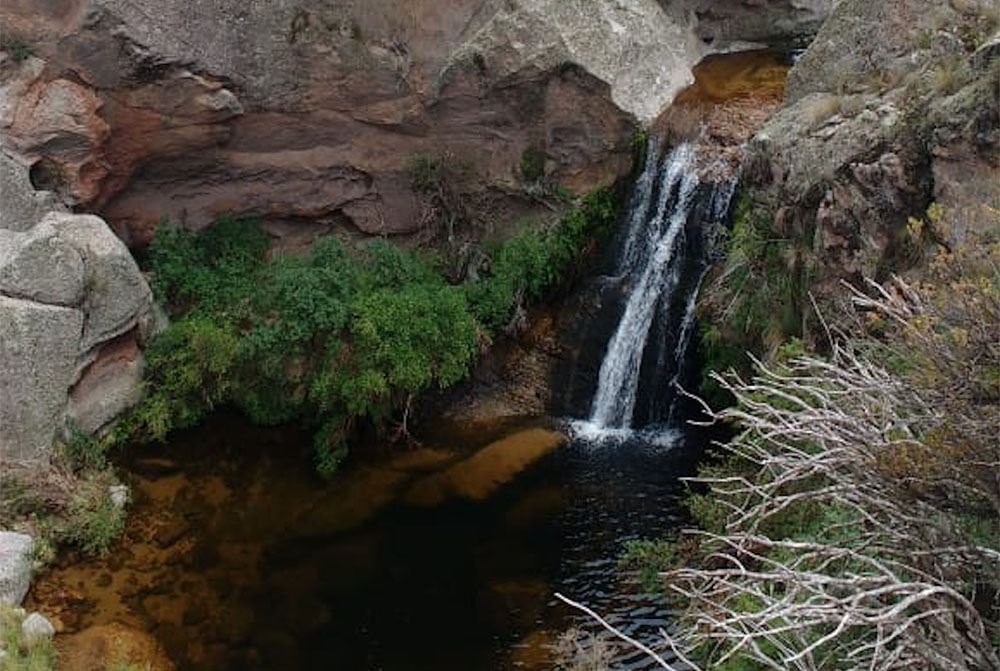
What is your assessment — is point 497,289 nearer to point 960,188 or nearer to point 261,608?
point 261,608

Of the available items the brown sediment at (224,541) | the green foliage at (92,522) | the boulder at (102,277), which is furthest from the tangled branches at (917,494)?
the boulder at (102,277)

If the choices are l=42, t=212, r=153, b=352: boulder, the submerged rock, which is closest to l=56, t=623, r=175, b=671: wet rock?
the submerged rock

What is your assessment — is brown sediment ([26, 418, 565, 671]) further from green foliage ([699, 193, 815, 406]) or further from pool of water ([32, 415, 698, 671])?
green foliage ([699, 193, 815, 406])

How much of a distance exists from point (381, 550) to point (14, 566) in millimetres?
3630

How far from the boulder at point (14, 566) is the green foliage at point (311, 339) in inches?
82.8

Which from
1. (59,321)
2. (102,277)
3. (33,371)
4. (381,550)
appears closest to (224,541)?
(381,550)

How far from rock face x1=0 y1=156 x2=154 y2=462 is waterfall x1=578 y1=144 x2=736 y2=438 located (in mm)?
5965

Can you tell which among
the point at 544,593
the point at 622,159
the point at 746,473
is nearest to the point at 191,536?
the point at 544,593

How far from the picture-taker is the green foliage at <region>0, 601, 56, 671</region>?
7984 millimetres

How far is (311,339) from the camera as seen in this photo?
11.5m

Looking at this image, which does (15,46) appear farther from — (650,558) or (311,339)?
(650,558)

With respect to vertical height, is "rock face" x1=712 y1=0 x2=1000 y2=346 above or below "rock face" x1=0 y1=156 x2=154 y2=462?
above

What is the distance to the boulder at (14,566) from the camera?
9.02 meters

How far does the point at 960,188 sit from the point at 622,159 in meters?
5.71
